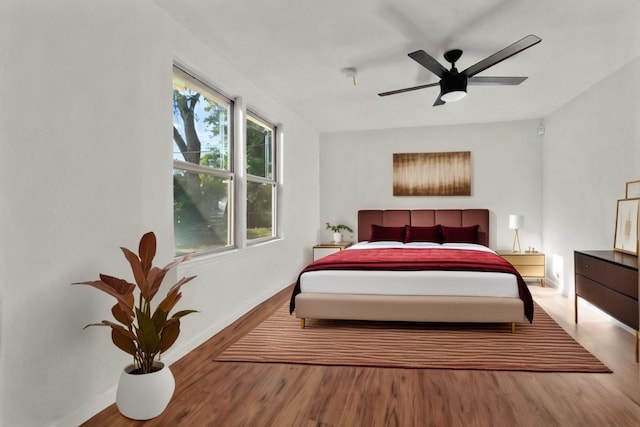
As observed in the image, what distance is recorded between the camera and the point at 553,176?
5387mm

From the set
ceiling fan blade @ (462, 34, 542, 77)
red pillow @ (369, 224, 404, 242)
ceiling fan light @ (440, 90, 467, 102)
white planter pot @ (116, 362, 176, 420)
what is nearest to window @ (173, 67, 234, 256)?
white planter pot @ (116, 362, 176, 420)

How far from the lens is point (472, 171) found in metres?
6.06

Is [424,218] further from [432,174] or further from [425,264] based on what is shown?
[425,264]

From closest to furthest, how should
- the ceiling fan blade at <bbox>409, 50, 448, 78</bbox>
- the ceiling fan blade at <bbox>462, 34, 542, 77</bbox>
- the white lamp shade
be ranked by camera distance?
the ceiling fan blade at <bbox>462, 34, 542, 77</bbox> < the ceiling fan blade at <bbox>409, 50, 448, 78</bbox> < the white lamp shade

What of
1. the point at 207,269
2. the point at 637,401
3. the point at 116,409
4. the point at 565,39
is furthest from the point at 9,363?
the point at 565,39

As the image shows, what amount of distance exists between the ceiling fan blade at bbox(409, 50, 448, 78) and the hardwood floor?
2.18 m

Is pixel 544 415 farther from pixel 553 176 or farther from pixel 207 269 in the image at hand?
pixel 553 176

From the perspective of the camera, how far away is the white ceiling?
259 cm

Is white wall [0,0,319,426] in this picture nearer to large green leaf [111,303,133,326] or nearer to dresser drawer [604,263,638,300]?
large green leaf [111,303,133,326]

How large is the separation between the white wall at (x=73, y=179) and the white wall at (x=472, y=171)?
3905 millimetres

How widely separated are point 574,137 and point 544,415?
3.88 meters

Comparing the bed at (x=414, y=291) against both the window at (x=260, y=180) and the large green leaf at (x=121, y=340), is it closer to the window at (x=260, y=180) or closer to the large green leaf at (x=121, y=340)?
the window at (x=260, y=180)

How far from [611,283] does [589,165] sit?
6.04 feet

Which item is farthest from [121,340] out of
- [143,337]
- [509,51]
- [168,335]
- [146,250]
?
[509,51]
